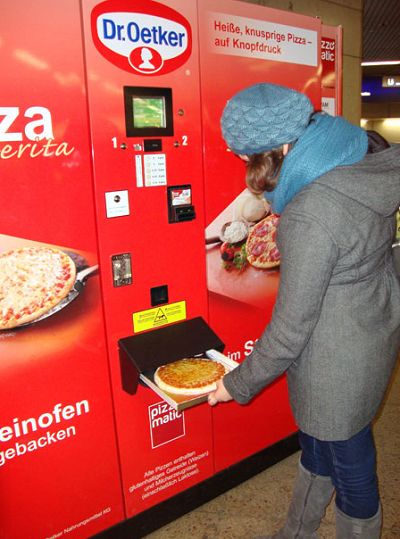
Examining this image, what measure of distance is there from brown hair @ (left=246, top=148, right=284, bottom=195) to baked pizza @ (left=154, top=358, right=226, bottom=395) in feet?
2.36

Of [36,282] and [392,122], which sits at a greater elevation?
[392,122]

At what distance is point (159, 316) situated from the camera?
6.20ft

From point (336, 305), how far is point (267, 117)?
1.78ft

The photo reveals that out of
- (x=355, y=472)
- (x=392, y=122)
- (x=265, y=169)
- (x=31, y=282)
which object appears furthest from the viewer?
(x=392, y=122)

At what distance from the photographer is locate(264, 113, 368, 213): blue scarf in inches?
47.4

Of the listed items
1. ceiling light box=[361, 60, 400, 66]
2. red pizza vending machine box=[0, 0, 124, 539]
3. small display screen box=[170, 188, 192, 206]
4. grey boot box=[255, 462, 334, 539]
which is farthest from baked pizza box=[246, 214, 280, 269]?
ceiling light box=[361, 60, 400, 66]

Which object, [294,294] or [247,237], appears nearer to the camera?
[294,294]

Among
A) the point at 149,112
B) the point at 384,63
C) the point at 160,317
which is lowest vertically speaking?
the point at 160,317

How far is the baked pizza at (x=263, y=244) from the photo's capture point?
7.03 ft

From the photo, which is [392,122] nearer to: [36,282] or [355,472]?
[355,472]

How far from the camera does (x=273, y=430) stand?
2.46 m

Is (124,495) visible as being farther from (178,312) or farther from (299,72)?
(299,72)

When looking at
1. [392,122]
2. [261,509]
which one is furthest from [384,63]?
[261,509]

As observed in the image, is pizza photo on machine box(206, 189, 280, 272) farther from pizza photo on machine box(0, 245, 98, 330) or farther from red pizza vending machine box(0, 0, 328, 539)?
pizza photo on machine box(0, 245, 98, 330)
